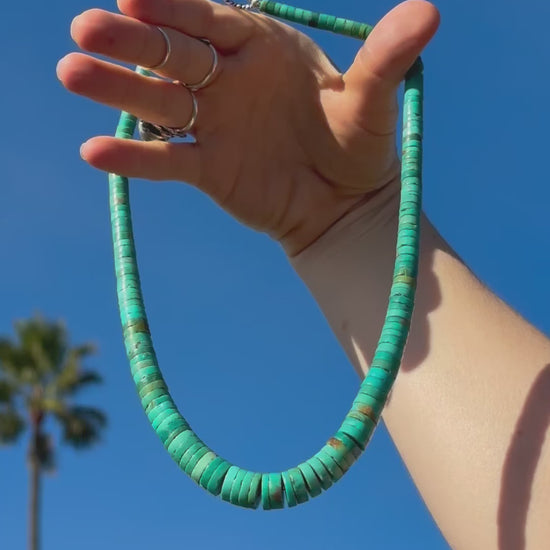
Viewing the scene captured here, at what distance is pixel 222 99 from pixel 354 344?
1.41 ft

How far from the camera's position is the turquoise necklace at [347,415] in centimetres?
102

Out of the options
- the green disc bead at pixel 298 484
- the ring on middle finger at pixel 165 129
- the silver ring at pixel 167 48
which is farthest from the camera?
the ring on middle finger at pixel 165 129

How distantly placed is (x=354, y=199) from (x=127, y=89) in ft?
1.48

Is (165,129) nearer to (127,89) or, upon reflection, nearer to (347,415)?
(127,89)

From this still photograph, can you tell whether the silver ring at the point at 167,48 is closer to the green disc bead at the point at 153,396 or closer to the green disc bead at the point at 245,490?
the green disc bead at the point at 153,396

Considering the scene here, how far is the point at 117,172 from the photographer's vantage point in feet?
4.26

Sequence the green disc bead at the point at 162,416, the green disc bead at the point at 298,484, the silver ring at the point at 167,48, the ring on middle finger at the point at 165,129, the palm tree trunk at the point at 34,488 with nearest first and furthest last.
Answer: the green disc bead at the point at 298,484, the green disc bead at the point at 162,416, the silver ring at the point at 167,48, the ring on middle finger at the point at 165,129, the palm tree trunk at the point at 34,488

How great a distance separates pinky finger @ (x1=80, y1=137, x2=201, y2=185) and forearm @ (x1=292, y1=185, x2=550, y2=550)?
0.28 meters

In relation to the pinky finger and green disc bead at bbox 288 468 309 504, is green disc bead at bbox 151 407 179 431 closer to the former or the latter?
green disc bead at bbox 288 468 309 504

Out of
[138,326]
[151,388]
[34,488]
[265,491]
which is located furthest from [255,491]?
[34,488]

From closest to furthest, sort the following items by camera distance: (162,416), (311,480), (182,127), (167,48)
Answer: (311,480) → (162,416) → (167,48) → (182,127)

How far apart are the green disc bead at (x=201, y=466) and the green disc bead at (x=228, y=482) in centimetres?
3

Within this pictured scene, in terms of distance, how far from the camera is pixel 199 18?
130cm

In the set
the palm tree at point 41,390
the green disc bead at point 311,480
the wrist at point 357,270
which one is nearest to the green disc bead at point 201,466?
the green disc bead at point 311,480
